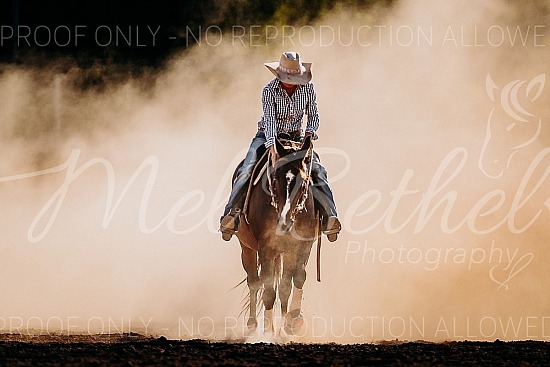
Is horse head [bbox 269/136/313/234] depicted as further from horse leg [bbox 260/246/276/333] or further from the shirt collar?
the shirt collar

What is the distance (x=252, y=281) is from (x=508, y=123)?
23.4ft

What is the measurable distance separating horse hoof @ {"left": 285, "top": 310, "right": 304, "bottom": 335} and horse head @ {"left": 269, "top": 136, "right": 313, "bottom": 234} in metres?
1.01

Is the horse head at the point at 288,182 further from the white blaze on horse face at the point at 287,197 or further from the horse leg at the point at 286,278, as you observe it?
the horse leg at the point at 286,278

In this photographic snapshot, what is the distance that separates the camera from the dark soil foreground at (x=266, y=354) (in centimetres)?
888

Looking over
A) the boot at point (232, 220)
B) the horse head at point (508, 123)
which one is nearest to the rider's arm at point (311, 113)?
the boot at point (232, 220)

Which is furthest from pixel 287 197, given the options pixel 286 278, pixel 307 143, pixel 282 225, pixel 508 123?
pixel 508 123

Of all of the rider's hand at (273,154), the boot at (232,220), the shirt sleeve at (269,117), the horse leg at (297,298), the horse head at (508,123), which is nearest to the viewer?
the rider's hand at (273,154)

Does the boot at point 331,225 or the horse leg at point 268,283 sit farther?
the boot at point 331,225

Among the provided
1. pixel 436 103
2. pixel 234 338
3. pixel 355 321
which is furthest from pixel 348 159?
pixel 234 338

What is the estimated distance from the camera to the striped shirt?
11398 mm

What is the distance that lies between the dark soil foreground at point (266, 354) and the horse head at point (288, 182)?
126 centimetres

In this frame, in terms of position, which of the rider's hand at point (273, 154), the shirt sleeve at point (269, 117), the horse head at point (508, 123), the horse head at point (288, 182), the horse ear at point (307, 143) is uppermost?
the horse head at point (508, 123)

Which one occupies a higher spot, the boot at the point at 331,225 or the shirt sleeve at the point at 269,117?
the shirt sleeve at the point at 269,117

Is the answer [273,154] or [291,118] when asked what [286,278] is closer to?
[273,154]
